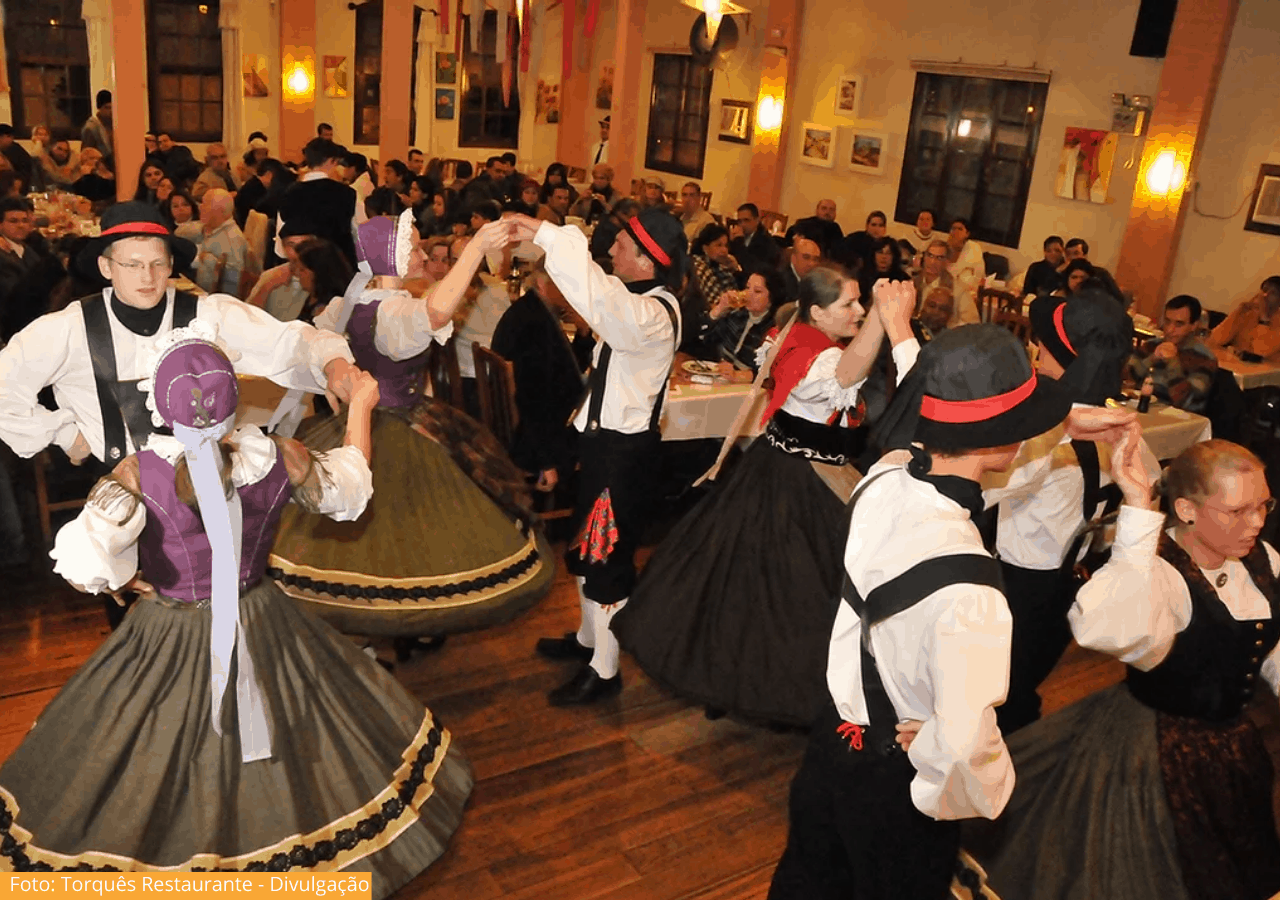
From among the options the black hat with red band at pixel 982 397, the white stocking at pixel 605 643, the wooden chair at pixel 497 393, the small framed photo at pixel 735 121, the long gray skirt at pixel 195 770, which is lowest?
the white stocking at pixel 605 643

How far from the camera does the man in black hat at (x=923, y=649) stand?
1.81 metres

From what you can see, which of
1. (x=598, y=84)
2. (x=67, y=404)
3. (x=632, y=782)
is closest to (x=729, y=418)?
(x=632, y=782)

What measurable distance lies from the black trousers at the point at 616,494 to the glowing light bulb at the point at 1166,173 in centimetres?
729

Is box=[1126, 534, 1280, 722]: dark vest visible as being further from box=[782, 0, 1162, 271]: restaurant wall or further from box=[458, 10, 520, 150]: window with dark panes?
box=[458, 10, 520, 150]: window with dark panes

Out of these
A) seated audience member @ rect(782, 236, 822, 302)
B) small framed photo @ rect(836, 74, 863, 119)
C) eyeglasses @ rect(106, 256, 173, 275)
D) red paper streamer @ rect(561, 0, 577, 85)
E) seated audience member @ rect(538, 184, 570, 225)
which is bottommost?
seated audience member @ rect(538, 184, 570, 225)

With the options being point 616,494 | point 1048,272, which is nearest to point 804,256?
point 616,494

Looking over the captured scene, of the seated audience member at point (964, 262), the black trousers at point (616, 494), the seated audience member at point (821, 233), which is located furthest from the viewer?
the seated audience member at point (964, 262)

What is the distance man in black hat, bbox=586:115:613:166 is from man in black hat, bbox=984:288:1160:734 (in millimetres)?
12135

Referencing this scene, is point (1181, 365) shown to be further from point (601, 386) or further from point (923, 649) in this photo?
point (923, 649)

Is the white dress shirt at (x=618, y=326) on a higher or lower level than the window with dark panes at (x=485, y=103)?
lower

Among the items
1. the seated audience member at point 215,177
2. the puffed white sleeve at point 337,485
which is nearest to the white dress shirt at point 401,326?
the puffed white sleeve at point 337,485

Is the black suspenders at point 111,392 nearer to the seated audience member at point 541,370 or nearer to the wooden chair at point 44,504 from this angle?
the wooden chair at point 44,504

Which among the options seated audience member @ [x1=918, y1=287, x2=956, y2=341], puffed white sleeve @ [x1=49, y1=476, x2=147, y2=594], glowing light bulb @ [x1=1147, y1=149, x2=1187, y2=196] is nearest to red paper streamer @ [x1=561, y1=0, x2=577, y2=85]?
glowing light bulb @ [x1=1147, y1=149, x2=1187, y2=196]

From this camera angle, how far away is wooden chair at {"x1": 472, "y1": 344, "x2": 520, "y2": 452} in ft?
14.9
